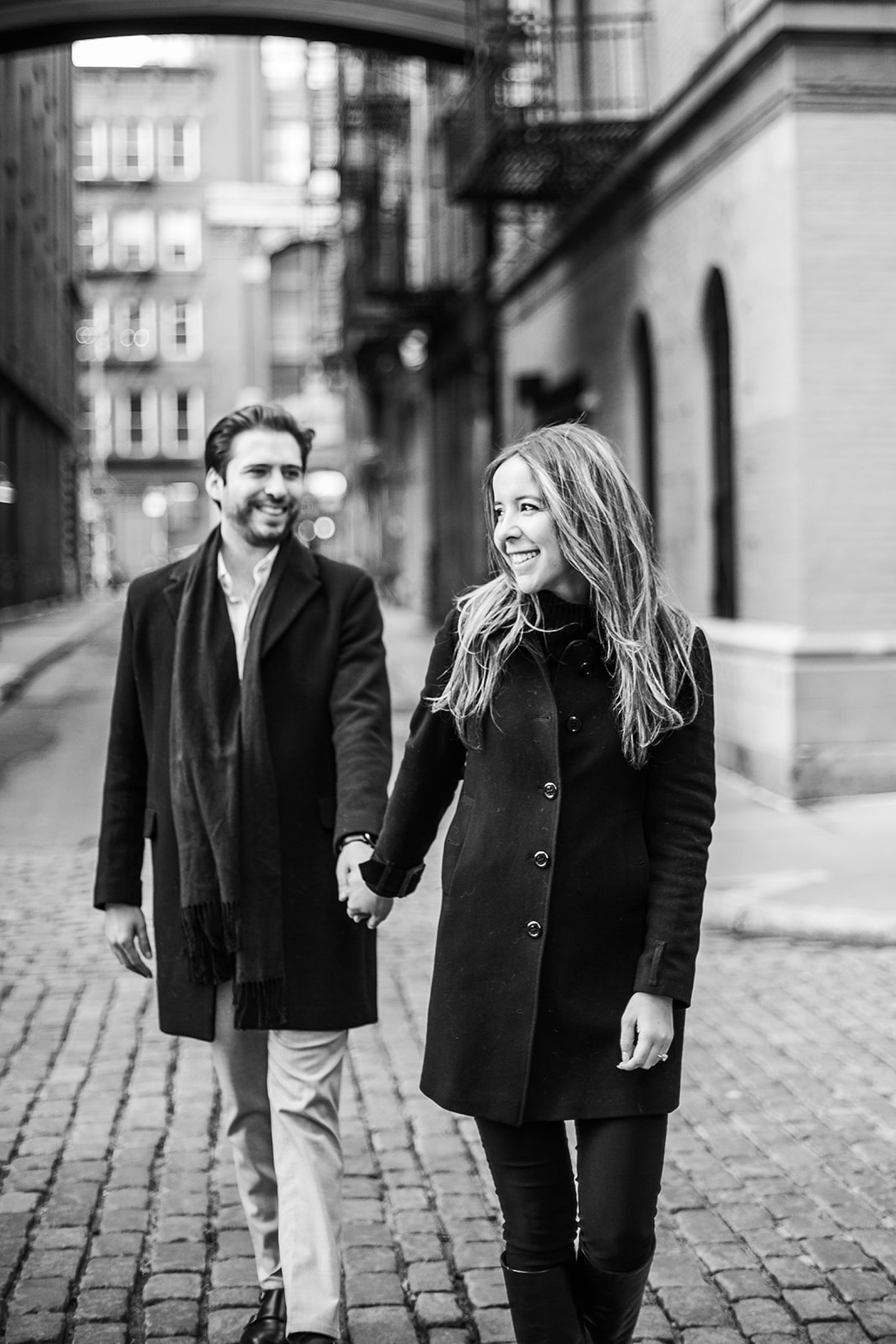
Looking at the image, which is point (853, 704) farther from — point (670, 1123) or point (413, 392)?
point (413, 392)

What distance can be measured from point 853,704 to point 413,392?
23678mm

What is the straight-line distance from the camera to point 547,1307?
2.99m

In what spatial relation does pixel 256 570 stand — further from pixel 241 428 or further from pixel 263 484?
pixel 241 428

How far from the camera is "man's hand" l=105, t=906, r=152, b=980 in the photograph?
153 inches

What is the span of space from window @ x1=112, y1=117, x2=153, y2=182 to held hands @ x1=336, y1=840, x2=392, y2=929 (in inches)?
2587

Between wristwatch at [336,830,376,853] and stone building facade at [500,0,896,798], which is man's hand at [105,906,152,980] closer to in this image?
wristwatch at [336,830,376,853]

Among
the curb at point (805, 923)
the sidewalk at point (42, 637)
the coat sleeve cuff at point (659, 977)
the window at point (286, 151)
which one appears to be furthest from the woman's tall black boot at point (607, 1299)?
the window at point (286, 151)

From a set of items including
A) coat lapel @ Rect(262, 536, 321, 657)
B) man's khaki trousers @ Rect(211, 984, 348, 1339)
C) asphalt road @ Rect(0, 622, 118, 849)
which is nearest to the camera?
man's khaki trousers @ Rect(211, 984, 348, 1339)

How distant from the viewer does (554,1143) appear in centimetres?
305

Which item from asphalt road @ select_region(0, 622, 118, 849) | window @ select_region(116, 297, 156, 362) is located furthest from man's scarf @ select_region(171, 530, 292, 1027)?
window @ select_region(116, 297, 156, 362)

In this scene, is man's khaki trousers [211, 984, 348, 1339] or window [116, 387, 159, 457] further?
window [116, 387, 159, 457]

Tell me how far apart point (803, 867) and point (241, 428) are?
20.5 ft

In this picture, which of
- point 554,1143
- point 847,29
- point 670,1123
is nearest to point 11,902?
point 670,1123

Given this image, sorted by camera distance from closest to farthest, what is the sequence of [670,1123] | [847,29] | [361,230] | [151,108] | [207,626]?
[207,626] → [670,1123] → [847,29] → [361,230] → [151,108]
